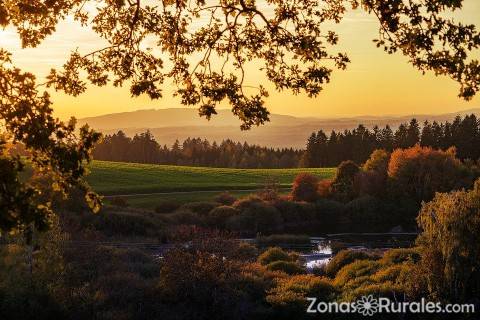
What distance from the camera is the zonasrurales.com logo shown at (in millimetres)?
18547

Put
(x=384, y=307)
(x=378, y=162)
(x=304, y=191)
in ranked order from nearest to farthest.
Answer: (x=384, y=307) → (x=304, y=191) → (x=378, y=162)

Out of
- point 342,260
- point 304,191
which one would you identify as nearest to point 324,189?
point 304,191

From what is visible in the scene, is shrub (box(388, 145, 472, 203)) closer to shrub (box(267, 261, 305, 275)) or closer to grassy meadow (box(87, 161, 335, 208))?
grassy meadow (box(87, 161, 335, 208))

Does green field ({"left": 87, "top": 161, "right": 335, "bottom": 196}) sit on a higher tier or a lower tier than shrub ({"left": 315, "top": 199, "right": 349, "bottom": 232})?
higher

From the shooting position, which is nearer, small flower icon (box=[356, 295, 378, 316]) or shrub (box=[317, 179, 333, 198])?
small flower icon (box=[356, 295, 378, 316])

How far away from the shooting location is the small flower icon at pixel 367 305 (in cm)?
1908

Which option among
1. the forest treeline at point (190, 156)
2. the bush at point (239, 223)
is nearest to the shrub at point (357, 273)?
the bush at point (239, 223)

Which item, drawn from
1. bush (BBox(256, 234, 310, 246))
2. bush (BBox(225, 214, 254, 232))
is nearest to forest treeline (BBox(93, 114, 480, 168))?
bush (BBox(225, 214, 254, 232))

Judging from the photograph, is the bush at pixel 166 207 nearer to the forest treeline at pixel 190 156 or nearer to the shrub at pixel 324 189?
the shrub at pixel 324 189

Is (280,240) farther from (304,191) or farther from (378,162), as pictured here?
(378,162)

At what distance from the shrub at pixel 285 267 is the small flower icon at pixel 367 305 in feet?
29.7

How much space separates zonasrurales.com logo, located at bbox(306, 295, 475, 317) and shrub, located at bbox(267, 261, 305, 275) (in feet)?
28.5

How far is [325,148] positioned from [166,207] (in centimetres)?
7354

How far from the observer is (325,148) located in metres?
132
